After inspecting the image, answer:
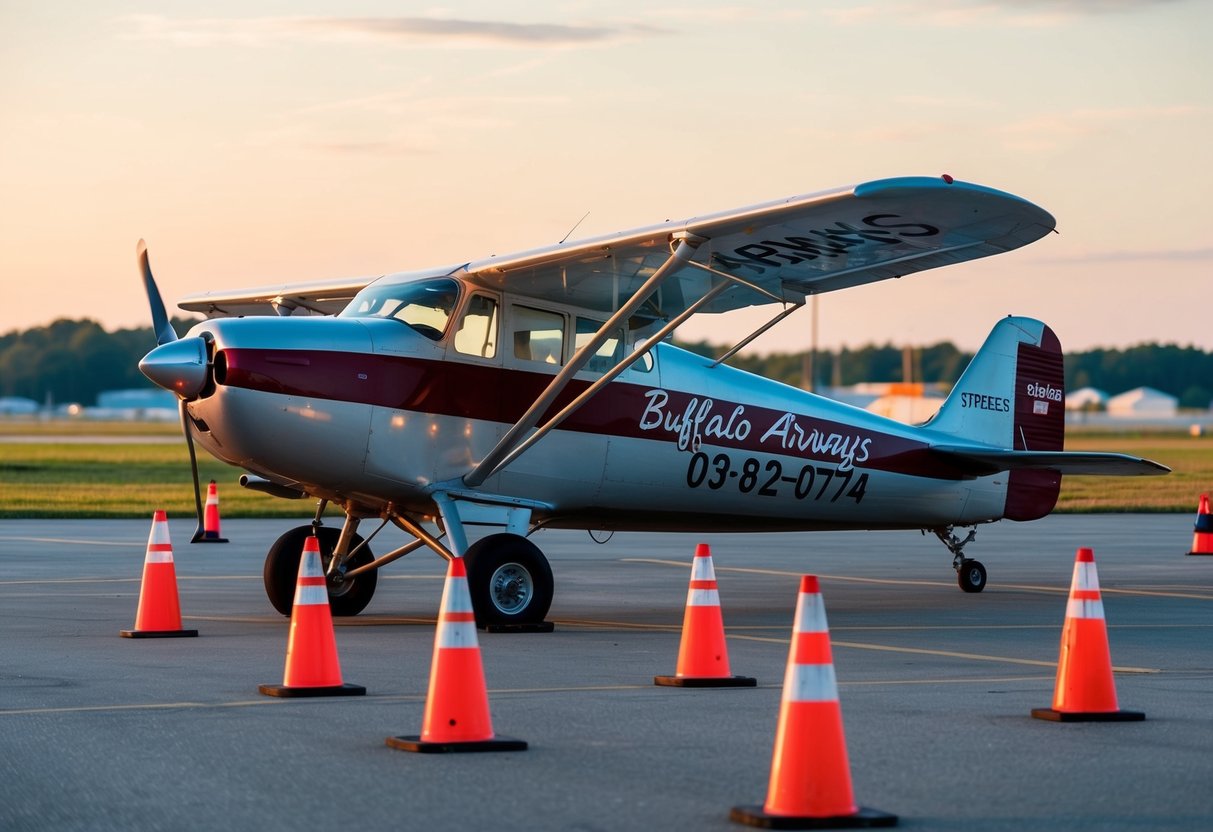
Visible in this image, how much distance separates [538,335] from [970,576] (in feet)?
16.8

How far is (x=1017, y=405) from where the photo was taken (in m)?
17.3

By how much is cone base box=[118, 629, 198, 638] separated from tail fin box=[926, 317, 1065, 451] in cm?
788

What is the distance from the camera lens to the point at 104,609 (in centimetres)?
1359

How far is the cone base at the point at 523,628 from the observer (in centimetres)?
1217

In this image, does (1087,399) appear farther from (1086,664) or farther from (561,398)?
(1086,664)

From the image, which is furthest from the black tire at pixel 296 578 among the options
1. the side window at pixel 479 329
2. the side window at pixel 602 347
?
the side window at pixel 602 347

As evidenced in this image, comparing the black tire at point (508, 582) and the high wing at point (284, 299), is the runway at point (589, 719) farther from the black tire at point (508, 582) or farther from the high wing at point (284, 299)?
the high wing at point (284, 299)

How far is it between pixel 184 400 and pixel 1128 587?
30.1ft

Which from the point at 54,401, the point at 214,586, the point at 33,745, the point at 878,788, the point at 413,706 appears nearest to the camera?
the point at 878,788

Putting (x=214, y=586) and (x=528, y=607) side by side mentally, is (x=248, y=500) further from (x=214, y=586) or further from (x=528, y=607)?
(x=528, y=607)

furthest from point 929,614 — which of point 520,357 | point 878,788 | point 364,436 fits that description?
point 878,788

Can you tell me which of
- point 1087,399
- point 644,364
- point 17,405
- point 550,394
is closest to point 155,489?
point 644,364

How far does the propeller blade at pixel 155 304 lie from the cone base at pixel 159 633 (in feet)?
8.84

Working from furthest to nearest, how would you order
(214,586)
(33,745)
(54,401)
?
(54,401) < (214,586) < (33,745)
